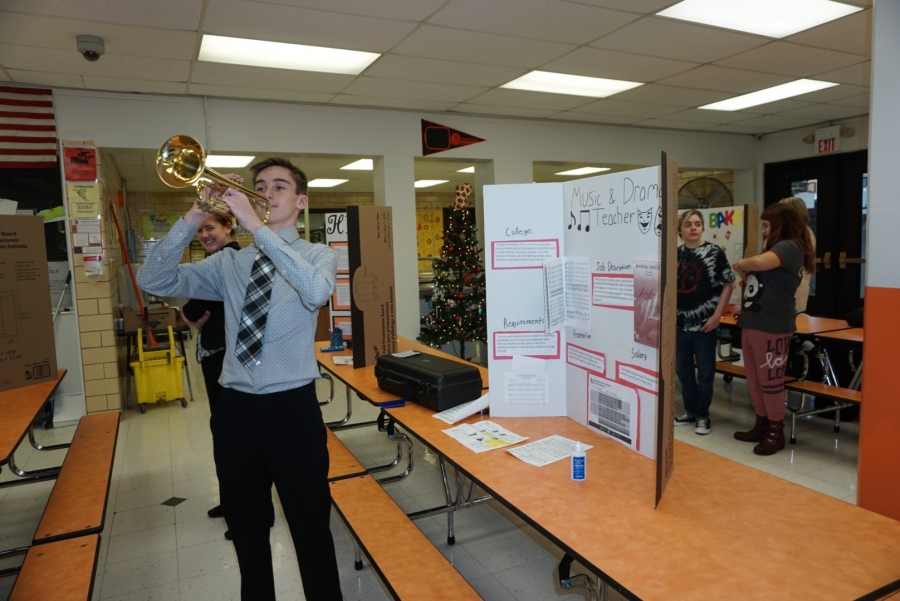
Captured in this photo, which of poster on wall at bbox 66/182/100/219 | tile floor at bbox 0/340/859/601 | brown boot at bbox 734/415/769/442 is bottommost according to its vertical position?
tile floor at bbox 0/340/859/601

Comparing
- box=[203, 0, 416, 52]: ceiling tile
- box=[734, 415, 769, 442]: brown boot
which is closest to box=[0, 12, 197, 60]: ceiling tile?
box=[203, 0, 416, 52]: ceiling tile

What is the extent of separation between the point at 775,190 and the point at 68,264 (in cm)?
872

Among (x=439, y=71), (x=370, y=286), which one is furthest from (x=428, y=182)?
(x=370, y=286)

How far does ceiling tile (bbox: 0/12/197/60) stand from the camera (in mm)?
3457

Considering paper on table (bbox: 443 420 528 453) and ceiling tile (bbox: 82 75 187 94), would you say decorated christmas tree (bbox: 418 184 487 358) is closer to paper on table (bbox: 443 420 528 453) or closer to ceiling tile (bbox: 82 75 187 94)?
ceiling tile (bbox: 82 75 187 94)

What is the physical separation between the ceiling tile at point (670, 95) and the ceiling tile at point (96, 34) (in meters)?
3.97

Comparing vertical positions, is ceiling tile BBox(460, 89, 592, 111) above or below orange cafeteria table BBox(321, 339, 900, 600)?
above

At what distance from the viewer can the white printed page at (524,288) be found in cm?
219

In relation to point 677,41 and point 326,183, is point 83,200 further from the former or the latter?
point 326,183

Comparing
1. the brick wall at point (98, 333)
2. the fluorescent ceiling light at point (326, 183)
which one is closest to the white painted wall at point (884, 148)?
the brick wall at point (98, 333)

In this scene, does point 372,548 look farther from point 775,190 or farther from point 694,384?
point 775,190

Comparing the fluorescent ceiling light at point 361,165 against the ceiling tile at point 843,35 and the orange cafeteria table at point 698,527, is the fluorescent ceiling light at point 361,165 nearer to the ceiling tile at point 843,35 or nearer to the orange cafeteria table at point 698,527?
the ceiling tile at point 843,35

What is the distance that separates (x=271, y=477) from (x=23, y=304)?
1.87m

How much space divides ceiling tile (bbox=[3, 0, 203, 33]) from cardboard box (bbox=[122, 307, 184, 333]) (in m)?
3.30
